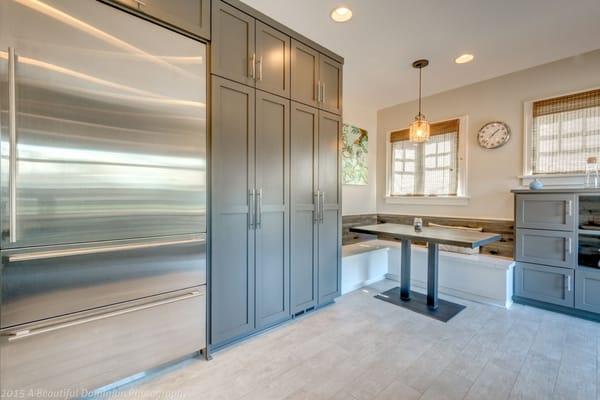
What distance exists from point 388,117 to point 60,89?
4.25 m

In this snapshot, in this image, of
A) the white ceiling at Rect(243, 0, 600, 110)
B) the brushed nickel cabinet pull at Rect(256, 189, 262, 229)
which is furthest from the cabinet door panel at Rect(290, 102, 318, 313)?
the white ceiling at Rect(243, 0, 600, 110)

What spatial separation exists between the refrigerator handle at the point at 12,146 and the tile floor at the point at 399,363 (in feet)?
3.85

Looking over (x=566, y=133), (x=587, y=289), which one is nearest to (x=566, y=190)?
(x=566, y=133)

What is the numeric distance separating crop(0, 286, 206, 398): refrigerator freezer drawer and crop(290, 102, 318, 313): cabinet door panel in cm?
94

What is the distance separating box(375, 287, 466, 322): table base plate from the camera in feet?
8.89

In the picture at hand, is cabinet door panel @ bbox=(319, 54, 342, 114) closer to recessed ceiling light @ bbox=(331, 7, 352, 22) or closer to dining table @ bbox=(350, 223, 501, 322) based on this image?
recessed ceiling light @ bbox=(331, 7, 352, 22)

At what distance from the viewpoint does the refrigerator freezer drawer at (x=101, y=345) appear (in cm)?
136

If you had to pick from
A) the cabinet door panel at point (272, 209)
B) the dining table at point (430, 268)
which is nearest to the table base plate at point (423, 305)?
the dining table at point (430, 268)

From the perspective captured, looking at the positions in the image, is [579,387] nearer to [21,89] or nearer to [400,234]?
[400,234]

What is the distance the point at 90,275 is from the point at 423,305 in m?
3.02

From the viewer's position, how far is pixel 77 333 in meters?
1.49

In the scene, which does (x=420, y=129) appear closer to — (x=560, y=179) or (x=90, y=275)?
(x=560, y=179)

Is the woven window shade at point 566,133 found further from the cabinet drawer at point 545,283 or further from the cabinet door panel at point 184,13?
the cabinet door panel at point 184,13

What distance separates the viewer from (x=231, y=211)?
207 centimetres
